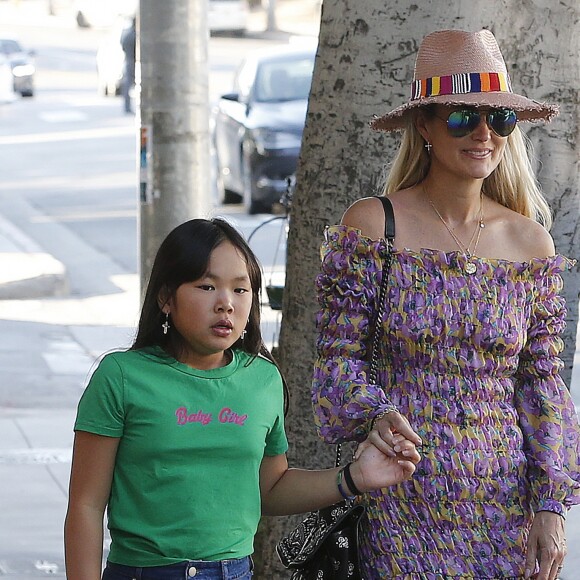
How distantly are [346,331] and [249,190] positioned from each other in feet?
41.7

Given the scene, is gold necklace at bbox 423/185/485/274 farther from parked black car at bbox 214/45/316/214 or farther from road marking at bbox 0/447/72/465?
parked black car at bbox 214/45/316/214

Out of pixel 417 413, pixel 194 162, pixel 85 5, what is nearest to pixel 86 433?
pixel 417 413

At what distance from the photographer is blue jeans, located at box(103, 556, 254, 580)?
2.86 m

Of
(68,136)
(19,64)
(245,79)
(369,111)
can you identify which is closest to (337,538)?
(369,111)

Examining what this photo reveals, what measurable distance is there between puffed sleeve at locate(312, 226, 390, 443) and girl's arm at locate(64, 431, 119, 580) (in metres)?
0.50

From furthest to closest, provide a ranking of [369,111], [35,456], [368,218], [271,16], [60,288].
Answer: [271,16] < [60,288] < [35,456] < [369,111] < [368,218]

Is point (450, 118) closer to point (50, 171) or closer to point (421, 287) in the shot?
point (421, 287)

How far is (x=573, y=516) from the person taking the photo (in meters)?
6.77

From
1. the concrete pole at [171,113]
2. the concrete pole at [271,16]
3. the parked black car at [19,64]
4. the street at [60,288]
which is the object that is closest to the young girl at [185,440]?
the street at [60,288]

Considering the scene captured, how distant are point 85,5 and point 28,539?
44.6 metres

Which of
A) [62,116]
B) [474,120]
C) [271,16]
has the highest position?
[474,120]

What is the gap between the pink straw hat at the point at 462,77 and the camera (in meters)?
3.16

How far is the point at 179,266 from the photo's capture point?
3.00 meters

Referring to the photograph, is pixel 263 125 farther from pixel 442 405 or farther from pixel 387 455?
pixel 387 455
